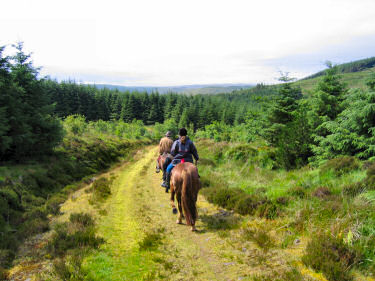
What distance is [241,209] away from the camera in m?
7.40

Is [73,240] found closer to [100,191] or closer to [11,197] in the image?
[100,191]

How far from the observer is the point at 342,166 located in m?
8.06

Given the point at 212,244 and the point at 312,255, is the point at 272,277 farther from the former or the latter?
the point at 212,244

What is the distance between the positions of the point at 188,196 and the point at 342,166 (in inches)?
248

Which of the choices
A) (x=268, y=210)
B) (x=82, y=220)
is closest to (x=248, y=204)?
(x=268, y=210)

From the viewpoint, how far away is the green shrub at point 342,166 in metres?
7.79

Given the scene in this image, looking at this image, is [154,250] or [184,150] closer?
[154,250]

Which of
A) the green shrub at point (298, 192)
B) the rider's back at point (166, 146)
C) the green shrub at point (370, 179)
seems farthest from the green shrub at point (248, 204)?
the rider's back at point (166, 146)

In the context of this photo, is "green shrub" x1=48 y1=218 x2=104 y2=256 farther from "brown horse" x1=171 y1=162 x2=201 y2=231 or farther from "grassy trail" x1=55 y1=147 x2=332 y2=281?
"brown horse" x1=171 y1=162 x2=201 y2=231

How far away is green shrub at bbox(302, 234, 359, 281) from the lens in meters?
3.71

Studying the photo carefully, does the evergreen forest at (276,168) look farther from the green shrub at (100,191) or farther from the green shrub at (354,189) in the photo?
the green shrub at (100,191)

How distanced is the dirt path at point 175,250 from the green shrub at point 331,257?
0.22 m

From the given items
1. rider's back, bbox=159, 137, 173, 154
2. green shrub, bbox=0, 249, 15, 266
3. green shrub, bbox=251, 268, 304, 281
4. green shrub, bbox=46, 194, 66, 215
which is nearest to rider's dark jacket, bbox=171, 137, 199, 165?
rider's back, bbox=159, 137, 173, 154

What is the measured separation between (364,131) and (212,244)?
873 cm
